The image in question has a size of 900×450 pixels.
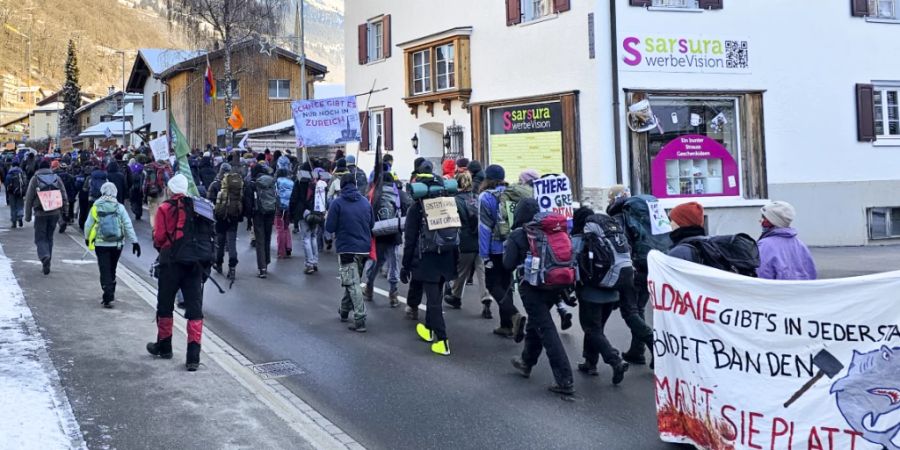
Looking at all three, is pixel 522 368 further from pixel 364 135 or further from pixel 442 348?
pixel 364 135

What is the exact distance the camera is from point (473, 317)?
34.5 ft

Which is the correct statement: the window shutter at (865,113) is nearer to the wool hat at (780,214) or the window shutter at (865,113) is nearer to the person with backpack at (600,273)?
the wool hat at (780,214)

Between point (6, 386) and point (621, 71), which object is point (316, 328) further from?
point (621, 71)

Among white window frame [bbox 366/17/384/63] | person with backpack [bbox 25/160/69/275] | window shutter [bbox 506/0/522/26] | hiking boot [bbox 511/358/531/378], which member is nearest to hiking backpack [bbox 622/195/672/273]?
hiking boot [bbox 511/358/531/378]

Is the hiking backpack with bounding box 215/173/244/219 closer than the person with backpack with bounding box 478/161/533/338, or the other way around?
the person with backpack with bounding box 478/161/533/338

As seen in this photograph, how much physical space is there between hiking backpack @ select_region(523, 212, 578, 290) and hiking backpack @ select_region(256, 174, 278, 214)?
7.65m

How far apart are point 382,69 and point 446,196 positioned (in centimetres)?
1783

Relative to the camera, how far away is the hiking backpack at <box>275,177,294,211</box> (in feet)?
49.4

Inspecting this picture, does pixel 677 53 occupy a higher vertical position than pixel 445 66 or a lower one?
lower

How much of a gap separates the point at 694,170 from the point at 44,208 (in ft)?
43.5

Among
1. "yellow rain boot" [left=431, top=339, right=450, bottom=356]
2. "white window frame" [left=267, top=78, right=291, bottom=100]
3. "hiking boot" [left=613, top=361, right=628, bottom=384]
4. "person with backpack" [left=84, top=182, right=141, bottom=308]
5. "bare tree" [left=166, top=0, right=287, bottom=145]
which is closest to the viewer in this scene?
"hiking boot" [left=613, top=361, right=628, bottom=384]

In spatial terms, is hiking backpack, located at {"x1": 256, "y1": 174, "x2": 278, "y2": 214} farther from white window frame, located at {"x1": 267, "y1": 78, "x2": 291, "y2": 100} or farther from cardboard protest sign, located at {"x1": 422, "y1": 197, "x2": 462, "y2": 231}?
white window frame, located at {"x1": 267, "y1": 78, "x2": 291, "y2": 100}

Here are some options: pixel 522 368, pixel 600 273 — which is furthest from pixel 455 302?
pixel 600 273

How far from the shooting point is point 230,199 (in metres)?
12.9
